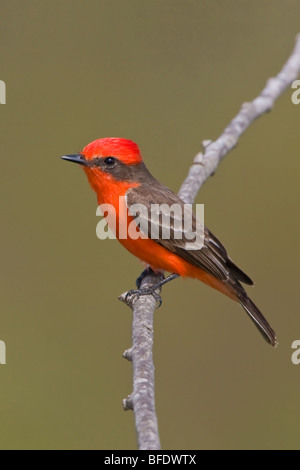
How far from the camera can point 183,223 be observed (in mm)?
4898

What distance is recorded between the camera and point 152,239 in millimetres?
4848

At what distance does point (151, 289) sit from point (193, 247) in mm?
502

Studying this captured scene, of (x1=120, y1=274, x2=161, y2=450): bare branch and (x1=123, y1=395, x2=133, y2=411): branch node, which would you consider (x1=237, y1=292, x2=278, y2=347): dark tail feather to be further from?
(x1=123, y1=395, x2=133, y2=411): branch node

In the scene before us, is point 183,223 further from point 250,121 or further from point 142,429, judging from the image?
point 142,429

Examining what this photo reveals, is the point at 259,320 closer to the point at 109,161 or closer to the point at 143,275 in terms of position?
the point at 143,275

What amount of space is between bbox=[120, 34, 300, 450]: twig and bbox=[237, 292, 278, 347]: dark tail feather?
2.02 ft

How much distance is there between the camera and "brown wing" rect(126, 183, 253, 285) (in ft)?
15.9

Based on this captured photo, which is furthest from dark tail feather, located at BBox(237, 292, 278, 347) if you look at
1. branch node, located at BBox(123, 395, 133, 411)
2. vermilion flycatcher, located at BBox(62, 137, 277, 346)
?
branch node, located at BBox(123, 395, 133, 411)

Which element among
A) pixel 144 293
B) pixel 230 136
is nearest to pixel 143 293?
pixel 144 293

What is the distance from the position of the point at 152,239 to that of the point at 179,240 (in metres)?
0.18

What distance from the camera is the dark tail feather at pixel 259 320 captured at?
4.89 meters

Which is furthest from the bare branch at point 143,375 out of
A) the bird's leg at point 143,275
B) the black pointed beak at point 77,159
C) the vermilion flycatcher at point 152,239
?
the black pointed beak at point 77,159

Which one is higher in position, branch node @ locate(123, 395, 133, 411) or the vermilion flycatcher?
the vermilion flycatcher
